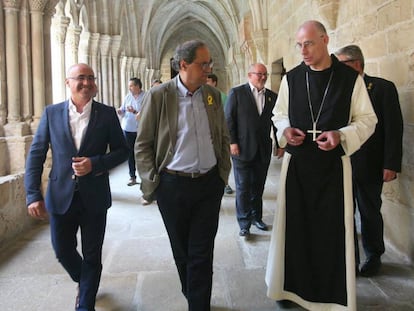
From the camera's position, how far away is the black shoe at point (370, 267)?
2.97 metres

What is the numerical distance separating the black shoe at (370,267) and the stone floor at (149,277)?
2.1 inches

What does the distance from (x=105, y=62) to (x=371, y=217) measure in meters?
8.58

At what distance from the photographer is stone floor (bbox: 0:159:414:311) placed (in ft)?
8.59

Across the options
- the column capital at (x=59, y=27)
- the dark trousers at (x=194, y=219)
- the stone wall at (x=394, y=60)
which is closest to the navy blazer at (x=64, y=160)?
the dark trousers at (x=194, y=219)

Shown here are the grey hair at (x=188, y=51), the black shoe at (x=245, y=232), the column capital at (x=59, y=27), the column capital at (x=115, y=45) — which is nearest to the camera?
the grey hair at (x=188, y=51)

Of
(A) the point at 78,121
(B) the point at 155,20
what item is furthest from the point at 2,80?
(B) the point at 155,20

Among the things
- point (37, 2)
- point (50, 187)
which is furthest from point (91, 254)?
point (37, 2)

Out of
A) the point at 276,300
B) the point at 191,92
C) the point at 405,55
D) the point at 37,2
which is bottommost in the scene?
the point at 276,300

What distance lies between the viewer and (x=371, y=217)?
3049 millimetres

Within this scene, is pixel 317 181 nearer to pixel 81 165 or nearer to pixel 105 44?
pixel 81 165

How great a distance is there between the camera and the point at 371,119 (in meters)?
2.32

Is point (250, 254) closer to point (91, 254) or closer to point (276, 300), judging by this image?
point (276, 300)

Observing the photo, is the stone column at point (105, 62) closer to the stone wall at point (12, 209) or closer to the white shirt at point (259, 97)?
the stone wall at point (12, 209)

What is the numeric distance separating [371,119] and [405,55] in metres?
1.21
